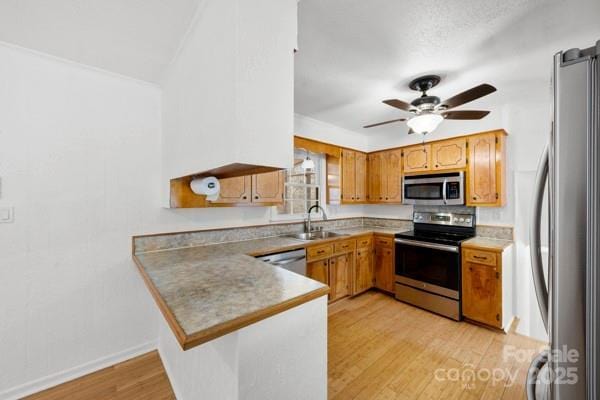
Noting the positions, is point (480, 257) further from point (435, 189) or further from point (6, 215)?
point (6, 215)

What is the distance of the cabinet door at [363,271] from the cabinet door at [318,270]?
59 centimetres

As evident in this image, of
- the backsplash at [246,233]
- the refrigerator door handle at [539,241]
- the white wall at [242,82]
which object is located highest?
the white wall at [242,82]

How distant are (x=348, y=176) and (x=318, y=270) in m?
1.65

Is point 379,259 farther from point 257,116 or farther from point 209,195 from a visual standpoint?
point 257,116

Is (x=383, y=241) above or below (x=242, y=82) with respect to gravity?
below

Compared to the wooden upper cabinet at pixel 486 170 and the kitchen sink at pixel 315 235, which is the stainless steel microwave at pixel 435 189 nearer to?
the wooden upper cabinet at pixel 486 170

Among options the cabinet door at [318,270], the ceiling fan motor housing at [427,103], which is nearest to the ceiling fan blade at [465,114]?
the ceiling fan motor housing at [427,103]

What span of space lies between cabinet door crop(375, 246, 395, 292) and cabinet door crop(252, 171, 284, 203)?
71.7 inches

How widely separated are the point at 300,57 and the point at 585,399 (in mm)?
2239

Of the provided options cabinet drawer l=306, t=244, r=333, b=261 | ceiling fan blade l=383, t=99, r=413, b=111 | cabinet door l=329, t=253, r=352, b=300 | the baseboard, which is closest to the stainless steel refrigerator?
ceiling fan blade l=383, t=99, r=413, b=111

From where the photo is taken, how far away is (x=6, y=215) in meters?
1.64

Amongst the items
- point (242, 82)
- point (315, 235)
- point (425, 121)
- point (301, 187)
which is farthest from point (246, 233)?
point (425, 121)

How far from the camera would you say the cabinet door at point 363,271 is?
332 centimetres

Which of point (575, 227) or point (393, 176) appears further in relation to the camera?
point (393, 176)
